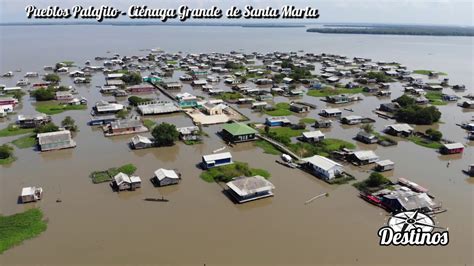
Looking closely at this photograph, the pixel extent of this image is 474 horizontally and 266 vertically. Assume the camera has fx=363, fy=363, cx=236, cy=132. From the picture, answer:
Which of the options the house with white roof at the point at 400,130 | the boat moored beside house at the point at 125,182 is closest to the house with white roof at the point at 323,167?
the house with white roof at the point at 400,130

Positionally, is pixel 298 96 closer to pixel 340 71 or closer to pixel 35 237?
pixel 340 71

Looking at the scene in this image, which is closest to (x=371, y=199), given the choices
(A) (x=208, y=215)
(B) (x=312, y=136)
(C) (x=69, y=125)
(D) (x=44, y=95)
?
(A) (x=208, y=215)

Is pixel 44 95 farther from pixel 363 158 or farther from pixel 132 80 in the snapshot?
pixel 363 158

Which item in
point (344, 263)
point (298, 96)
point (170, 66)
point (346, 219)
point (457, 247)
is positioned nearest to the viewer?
point (344, 263)

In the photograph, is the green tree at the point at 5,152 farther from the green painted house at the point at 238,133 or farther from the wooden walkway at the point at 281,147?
the wooden walkway at the point at 281,147

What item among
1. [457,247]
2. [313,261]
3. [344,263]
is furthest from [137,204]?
[457,247]
